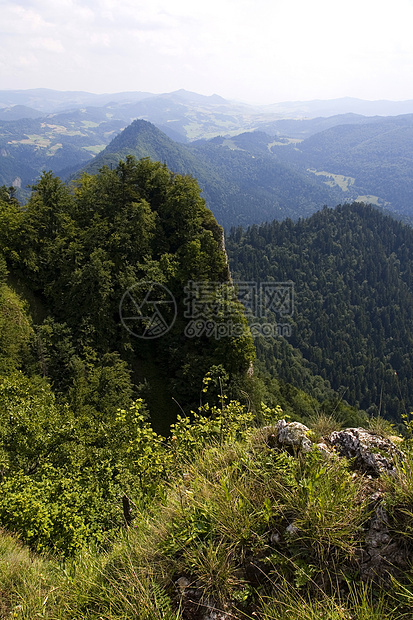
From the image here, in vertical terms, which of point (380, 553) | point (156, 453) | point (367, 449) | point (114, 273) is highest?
point (367, 449)

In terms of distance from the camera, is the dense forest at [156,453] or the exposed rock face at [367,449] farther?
the exposed rock face at [367,449]

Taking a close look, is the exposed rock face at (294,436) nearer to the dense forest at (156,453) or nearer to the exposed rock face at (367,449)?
the dense forest at (156,453)

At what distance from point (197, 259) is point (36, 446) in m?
25.6

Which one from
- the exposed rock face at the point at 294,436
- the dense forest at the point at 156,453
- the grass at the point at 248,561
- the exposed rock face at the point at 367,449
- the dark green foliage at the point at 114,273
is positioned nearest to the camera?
the grass at the point at 248,561

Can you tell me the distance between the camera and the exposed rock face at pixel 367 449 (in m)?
5.96

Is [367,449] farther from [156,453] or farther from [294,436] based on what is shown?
[156,453]

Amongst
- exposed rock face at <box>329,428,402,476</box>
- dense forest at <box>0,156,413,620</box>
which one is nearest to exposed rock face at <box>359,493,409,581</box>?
dense forest at <box>0,156,413,620</box>

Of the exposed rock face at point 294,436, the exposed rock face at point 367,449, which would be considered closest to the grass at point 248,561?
the exposed rock face at point 367,449

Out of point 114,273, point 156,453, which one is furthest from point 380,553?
point 114,273

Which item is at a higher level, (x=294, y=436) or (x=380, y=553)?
(x=294, y=436)

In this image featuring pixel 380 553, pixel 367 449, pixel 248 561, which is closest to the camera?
pixel 380 553

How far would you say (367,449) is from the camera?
6.36 metres

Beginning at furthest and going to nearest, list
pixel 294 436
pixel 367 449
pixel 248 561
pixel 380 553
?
pixel 294 436 < pixel 367 449 < pixel 248 561 < pixel 380 553

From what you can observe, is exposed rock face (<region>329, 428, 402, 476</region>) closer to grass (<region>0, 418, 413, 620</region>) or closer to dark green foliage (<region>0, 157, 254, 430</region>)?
grass (<region>0, 418, 413, 620</region>)
